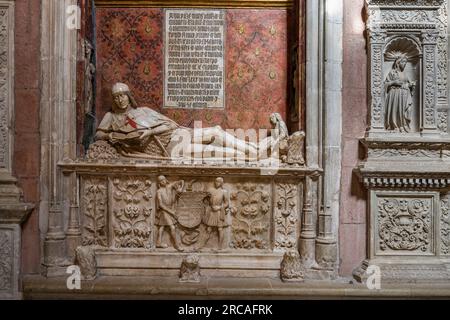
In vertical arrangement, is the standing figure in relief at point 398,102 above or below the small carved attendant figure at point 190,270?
above

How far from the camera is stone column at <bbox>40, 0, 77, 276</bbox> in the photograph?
4.59 meters

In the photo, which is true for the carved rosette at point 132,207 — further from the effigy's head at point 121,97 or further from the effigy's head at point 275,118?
the effigy's head at point 275,118

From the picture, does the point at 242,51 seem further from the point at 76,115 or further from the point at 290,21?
the point at 76,115

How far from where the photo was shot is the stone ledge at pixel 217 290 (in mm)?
4359

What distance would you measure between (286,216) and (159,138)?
173cm

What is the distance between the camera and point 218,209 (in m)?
4.66

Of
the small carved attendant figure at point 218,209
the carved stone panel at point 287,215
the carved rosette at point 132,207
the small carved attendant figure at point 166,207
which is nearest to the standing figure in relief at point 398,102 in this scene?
the carved stone panel at point 287,215

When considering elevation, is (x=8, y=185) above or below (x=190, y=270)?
above

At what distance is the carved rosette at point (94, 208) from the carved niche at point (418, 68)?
3094 millimetres

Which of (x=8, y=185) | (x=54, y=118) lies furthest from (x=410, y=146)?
(x=8, y=185)

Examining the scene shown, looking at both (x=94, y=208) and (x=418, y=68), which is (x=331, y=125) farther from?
(x=94, y=208)

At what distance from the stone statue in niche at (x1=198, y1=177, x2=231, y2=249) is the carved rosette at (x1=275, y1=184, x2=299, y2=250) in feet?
1.88

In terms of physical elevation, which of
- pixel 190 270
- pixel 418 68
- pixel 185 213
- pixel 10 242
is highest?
pixel 418 68

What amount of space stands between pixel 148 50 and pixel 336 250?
11.1 ft
